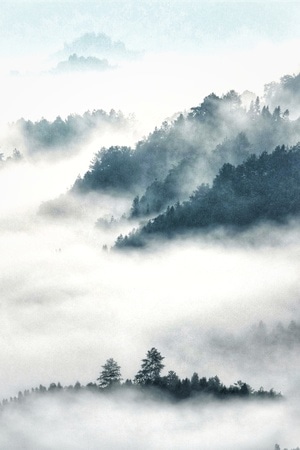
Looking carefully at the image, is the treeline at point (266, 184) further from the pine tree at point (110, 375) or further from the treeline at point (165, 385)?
the pine tree at point (110, 375)

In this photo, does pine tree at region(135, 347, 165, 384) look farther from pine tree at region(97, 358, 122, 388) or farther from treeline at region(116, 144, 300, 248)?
treeline at region(116, 144, 300, 248)

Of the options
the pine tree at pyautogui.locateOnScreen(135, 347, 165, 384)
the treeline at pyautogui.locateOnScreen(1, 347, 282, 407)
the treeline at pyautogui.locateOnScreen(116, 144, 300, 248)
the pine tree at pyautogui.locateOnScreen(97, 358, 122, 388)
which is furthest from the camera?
the treeline at pyautogui.locateOnScreen(116, 144, 300, 248)

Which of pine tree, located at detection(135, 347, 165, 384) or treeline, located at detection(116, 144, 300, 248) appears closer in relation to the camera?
pine tree, located at detection(135, 347, 165, 384)

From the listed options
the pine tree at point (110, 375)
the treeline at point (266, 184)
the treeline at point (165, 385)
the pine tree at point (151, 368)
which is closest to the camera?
the pine tree at point (151, 368)

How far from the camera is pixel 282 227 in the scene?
197875 mm

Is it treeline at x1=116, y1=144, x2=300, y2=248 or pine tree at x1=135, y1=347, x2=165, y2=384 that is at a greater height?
treeline at x1=116, y1=144, x2=300, y2=248

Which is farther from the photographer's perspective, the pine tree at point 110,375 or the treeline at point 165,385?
the pine tree at point 110,375

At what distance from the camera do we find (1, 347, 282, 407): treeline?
449ft

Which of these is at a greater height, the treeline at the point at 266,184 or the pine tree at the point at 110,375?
the treeline at the point at 266,184

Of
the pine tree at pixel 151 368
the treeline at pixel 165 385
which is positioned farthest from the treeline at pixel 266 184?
the pine tree at pixel 151 368

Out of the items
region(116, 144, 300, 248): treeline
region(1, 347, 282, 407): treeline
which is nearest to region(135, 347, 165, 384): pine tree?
region(1, 347, 282, 407): treeline

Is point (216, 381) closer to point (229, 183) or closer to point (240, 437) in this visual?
point (240, 437)

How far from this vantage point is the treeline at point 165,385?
137000 millimetres

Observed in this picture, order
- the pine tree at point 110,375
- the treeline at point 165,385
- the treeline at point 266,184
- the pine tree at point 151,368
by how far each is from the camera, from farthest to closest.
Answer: the treeline at point 266,184 → the pine tree at point 110,375 → the treeline at point 165,385 → the pine tree at point 151,368
